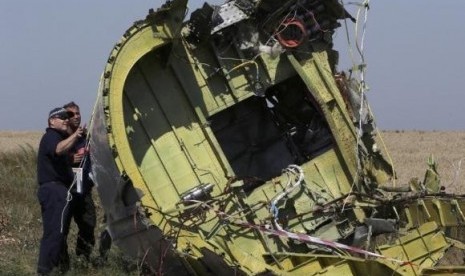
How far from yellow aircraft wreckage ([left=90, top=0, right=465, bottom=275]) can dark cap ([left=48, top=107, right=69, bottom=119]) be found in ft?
2.30

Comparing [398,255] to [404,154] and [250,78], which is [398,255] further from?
[404,154]

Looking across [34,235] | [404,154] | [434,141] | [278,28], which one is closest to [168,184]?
[278,28]

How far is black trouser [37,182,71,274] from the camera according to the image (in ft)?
26.7

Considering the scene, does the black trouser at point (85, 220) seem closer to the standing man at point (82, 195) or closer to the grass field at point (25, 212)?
the standing man at point (82, 195)

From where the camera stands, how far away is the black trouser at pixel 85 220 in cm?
898

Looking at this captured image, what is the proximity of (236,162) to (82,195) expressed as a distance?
1988mm

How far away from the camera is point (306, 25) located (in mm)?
8945

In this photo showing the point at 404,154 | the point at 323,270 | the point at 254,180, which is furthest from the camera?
the point at 404,154

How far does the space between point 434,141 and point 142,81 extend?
28.1 metres

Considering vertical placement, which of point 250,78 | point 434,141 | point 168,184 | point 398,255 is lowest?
point 434,141

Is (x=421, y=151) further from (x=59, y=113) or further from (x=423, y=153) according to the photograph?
(x=59, y=113)

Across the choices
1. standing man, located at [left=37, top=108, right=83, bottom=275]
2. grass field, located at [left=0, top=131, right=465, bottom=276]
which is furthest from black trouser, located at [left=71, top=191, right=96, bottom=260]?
standing man, located at [left=37, top=108, right=83, bottom=275]

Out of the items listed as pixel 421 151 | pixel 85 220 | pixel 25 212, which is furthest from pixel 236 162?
pixel 421 151

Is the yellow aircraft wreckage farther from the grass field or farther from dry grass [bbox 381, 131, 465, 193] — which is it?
dry grass [bbox 381, 131, 465, 193]
